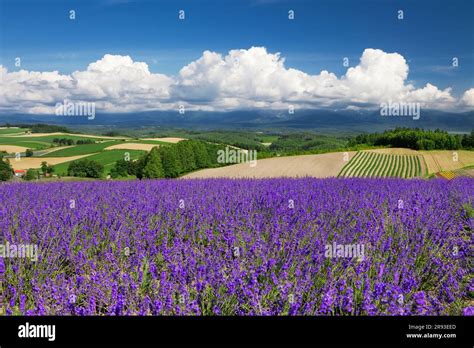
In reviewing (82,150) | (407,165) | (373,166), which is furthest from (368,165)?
(82,150)

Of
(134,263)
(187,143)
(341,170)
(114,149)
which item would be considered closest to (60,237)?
(134,263)

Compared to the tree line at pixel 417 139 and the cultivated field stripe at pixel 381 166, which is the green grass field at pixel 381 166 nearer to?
the cultivated field stripe at pixel 381 166

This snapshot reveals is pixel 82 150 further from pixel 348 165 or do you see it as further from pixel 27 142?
pixel 348 165

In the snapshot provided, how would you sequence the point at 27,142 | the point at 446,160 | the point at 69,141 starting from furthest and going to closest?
the point at 69,141 < the point at 27,142 < the point at 446,160

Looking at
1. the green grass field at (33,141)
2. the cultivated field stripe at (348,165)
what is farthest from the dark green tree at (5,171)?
the cultivated field stripe at (348,165)

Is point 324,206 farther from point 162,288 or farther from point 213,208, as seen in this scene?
point 162,288

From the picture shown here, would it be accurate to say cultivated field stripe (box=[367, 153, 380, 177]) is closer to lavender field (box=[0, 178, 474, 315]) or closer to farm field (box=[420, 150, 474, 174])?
farm field (box=[420, 150, 474, 174])
